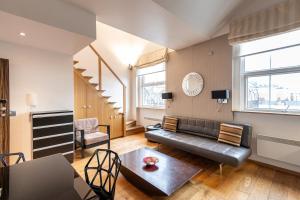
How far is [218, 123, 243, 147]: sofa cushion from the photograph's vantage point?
278cm

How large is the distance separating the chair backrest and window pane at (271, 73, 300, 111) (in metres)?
3.96

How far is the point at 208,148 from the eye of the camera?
2693 mm

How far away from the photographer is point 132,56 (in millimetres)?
5945

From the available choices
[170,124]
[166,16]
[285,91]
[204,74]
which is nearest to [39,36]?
[166,16]

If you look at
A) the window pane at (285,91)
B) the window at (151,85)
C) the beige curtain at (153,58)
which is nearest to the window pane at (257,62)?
the window pane at (285,91)

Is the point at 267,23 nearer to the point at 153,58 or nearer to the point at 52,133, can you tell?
the point at 153,58

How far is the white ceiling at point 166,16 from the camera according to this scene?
2.18 meters

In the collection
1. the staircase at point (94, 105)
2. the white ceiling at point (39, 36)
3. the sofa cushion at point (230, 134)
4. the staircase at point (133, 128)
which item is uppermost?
the white ceiling at point (39, 36)

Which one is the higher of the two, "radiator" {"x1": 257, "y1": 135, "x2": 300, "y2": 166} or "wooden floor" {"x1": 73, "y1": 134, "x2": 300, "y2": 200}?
"radiator" {"x1": 257, "y1": 135, "x2": 300, "y2": 166}

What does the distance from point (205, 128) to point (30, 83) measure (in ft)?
12.3

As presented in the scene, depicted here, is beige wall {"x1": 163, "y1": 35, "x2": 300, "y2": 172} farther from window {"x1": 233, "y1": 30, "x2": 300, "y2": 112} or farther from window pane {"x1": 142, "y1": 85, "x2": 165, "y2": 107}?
window pane {"x1": 142, "y1": 85, "x2": 165, "y2": 107}

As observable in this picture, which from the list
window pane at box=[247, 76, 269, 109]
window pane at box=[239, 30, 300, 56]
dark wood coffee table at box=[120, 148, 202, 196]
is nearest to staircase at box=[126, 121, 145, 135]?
dark wood coffee table at box=[120, 148, 202, 196]

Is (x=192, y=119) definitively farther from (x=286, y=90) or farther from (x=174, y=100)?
(x=286, y=90)

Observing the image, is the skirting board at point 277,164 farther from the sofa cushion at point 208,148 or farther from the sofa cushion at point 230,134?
the sofa cushion at point 230,134
